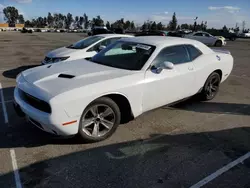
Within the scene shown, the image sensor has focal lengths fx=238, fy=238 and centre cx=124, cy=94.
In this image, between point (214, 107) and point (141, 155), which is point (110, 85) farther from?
point (214, 107)

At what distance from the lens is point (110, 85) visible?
11.5 feet

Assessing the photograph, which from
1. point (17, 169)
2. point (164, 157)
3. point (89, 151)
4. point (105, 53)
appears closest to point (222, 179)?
point (164, 157)

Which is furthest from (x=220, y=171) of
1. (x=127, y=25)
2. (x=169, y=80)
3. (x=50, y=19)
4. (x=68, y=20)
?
(x=68, y=20)

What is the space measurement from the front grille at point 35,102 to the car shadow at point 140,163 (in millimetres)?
633

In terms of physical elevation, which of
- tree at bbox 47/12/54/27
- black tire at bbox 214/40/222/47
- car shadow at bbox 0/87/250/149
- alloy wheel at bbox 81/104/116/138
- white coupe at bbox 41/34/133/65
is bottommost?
car shadow at bbox 0/87/250/149

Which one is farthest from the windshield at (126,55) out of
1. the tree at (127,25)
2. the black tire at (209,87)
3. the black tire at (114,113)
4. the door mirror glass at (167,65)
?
the tree at (127,25)

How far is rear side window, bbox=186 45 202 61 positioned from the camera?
4.86 meters

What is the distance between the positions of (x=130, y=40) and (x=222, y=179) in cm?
314

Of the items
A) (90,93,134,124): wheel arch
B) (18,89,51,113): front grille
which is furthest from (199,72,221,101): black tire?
(18,89,51,113): front grille

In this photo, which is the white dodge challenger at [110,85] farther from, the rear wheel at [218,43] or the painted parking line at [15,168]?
the rear wheel at [218,43]

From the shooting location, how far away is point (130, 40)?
4.89 metres

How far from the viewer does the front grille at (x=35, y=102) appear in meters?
3.10

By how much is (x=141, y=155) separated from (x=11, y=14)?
159 meters

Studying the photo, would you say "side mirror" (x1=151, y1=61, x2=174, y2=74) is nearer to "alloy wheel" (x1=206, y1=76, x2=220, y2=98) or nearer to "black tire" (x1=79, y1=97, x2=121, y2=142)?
"black tire" (x1=79, y1=97, x2=121, y2=142)
